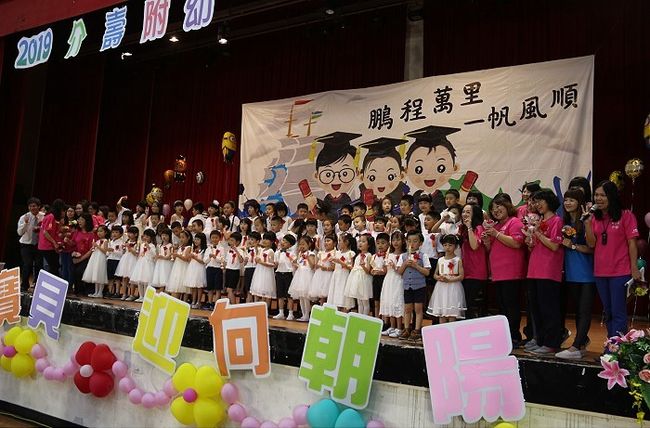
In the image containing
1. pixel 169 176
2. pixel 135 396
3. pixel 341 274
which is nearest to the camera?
pixel 135 396

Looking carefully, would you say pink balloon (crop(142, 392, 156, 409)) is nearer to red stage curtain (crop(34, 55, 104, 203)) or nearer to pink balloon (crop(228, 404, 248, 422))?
pink balloon (crop(228, 404, 248, 422))

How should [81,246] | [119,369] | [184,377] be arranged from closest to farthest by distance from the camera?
[184,377] < [119,369] < [81,246]

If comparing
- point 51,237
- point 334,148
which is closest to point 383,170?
point 334,148

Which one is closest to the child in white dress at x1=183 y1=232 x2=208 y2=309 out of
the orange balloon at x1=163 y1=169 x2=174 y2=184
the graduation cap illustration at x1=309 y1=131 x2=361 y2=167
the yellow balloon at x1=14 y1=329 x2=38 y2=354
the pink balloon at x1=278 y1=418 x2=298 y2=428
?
the yellow balloon at x1=14 y1=329 x2=38 y2=354

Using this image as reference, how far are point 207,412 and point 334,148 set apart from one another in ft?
15.8

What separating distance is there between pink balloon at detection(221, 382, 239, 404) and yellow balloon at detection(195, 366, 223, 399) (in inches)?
1.8

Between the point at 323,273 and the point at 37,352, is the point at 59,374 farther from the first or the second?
the point at 323,273

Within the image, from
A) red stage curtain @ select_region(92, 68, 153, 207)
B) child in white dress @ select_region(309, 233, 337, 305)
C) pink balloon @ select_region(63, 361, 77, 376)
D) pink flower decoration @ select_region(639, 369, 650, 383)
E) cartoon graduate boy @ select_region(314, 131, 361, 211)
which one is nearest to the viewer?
pink flower decoration @ select_region(639, 369, 650, 383)

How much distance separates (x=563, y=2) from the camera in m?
6.49

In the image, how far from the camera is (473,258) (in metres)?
3.91

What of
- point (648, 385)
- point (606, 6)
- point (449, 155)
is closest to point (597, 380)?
point (648, 385)

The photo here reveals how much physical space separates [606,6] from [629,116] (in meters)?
1.27

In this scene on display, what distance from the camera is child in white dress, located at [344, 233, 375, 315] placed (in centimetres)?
450

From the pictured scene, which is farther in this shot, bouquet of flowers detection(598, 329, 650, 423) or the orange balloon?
the orange balloon
